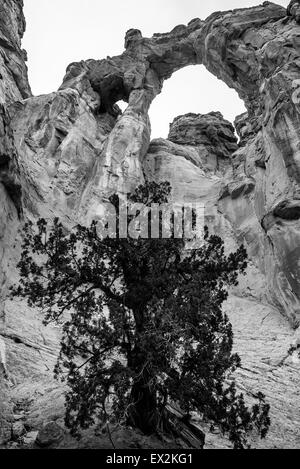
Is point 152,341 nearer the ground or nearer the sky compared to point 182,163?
nearer the ground

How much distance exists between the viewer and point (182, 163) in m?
48.0

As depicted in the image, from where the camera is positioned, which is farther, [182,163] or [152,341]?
[182,163]

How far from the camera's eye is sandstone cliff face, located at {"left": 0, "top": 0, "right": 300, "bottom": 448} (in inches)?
659

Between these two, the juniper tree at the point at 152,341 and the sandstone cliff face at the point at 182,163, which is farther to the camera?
the sandstone cliff face at the point at 182,163

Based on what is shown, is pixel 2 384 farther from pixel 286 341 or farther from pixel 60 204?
pixel 60 204

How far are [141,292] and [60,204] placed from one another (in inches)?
978

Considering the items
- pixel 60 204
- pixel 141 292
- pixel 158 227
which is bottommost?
pixel 141 292

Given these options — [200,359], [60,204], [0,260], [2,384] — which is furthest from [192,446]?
[60,204]

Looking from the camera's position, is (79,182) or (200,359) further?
(79,182)

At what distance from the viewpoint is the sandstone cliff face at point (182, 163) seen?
16734 millimetres

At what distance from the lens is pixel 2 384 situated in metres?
13.7

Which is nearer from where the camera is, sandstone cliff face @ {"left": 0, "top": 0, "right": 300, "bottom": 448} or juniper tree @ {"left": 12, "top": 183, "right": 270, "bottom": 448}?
juniper tree @ {"left": 12, "top": 183, "right": 270, "bottom": 448}
